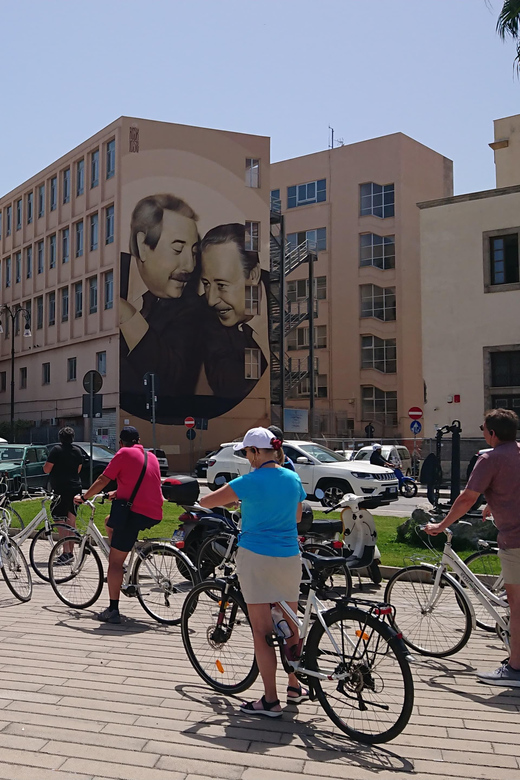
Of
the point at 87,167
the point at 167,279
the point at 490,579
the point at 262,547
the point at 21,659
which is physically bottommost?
the point at 21,659

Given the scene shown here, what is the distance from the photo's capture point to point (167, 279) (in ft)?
159

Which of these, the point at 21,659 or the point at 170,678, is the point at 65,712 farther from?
A: the point at 21,659

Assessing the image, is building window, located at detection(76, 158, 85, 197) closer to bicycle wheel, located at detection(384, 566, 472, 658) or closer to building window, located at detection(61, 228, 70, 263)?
building window, located at detection(61, 228, 70, 263)

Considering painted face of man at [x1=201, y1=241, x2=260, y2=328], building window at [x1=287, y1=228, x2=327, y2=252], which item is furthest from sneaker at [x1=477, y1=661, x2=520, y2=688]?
building window at [x1=287, y1=228, x2=327, y2=252]

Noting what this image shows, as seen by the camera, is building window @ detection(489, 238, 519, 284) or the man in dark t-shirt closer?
the man in dark t-shirt

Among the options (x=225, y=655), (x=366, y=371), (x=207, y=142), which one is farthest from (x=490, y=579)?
(x=366, y=371)

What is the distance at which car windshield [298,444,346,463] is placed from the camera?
73.8 feet

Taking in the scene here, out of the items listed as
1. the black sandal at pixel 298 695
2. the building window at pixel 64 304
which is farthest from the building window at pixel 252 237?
the black sandal at pixel 298 695

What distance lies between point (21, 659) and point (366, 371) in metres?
54.7

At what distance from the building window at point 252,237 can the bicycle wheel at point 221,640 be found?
4597cm

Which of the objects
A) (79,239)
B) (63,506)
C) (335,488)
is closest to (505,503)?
(63,506)

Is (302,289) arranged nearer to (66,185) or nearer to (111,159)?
(66,185)

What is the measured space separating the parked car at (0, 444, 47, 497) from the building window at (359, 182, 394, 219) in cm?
3975

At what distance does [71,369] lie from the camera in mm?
52625
